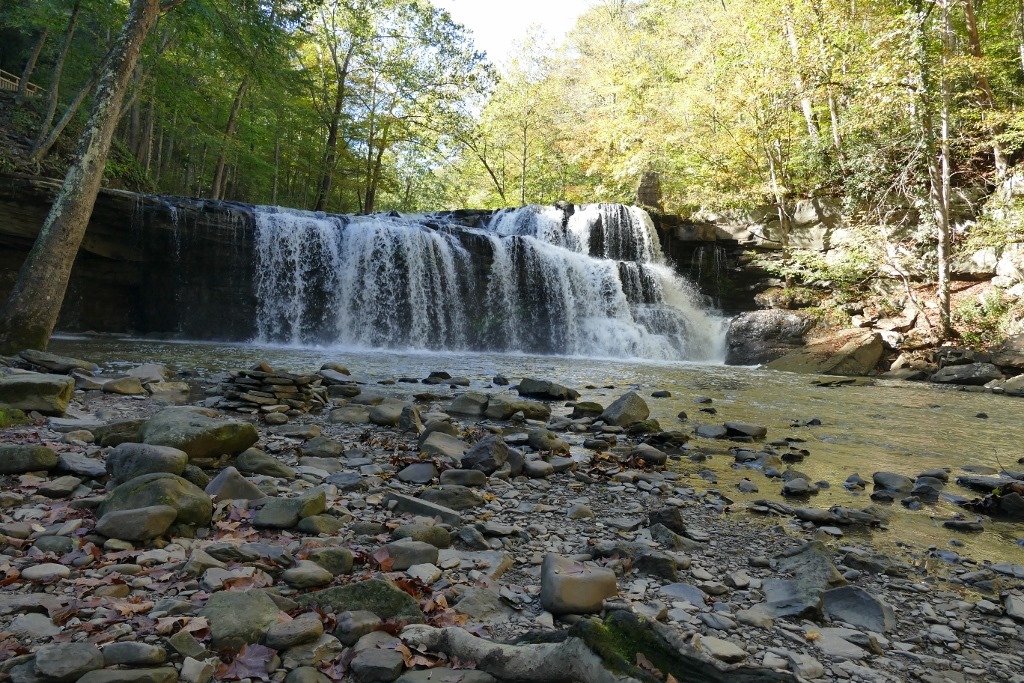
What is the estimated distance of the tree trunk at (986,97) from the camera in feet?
51.8

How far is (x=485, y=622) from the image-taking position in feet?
6.72

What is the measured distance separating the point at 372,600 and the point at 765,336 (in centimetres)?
1772

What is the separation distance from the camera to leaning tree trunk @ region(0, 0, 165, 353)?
7.52 meters

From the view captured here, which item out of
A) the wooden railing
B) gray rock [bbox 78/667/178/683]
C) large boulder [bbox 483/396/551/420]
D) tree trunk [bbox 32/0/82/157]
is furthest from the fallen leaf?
the wooden railing

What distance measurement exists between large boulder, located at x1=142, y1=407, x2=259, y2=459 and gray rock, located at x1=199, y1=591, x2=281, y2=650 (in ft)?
6.24

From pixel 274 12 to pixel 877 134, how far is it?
17.7 m

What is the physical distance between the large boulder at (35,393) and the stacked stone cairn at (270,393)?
131cm

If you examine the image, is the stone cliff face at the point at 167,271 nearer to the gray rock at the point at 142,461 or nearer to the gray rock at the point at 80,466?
the gray rock at the point at 80,466

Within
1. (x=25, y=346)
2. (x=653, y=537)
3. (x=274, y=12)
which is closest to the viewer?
(x=653, y=537)

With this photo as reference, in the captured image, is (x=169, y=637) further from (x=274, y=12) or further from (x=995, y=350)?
(x=995, y=350)

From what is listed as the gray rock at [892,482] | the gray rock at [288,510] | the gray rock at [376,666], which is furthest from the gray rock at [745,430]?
the gray rock at [376,666]

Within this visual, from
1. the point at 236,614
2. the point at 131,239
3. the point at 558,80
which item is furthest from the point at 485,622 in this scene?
the point at 558,80

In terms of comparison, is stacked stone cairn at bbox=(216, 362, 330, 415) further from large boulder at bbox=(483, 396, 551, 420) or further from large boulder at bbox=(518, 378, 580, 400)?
large boulder at bbox=(518, 378, 580, 400)

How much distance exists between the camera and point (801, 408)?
8.66 meters
